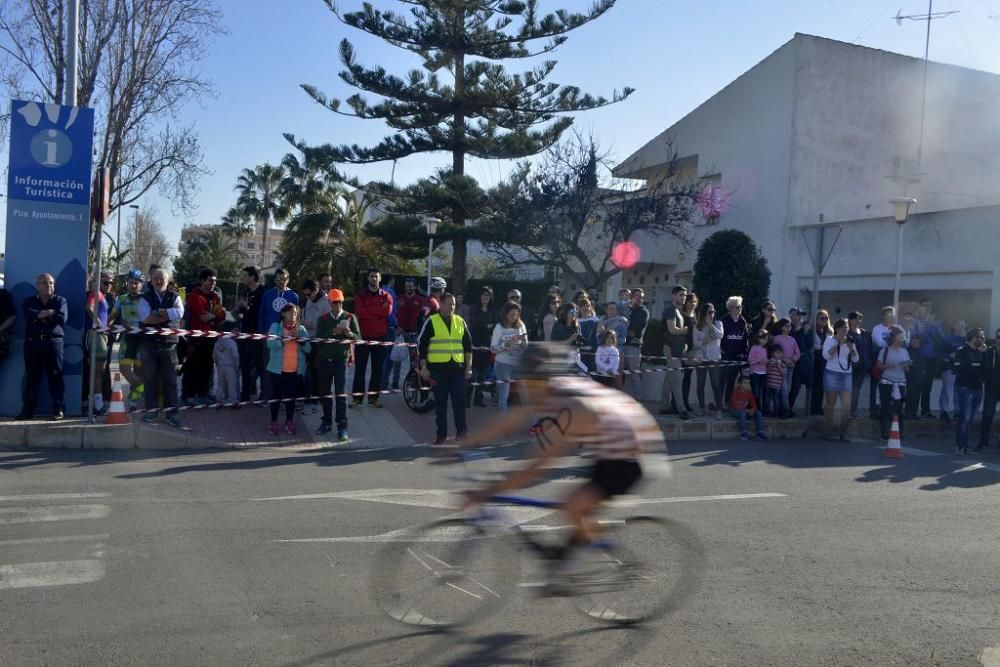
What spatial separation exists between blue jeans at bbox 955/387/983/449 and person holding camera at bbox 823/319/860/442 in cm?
156

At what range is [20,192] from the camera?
12.1 m

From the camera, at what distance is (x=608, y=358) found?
13398 millimetres

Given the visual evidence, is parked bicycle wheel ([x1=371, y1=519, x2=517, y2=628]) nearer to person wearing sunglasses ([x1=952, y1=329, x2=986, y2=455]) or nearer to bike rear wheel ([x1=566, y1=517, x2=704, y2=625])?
bike rear wheel ([x1=566, y1=517, x2=704, y2=625])

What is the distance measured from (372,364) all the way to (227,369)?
2204mm

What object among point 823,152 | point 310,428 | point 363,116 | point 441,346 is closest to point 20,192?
point 310,428

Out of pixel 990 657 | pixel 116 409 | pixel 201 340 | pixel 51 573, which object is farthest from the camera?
pixel 201 340

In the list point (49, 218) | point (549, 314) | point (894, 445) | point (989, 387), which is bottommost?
point (894, 445)

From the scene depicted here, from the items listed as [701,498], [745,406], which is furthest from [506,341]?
[701,498]

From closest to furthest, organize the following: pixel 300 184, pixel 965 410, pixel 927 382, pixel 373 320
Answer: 1. pixel 965 410
2. pixel 373 320
3. pixel 927 382
4. pixel 300 184

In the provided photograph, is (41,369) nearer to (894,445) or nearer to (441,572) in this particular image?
(441,572)

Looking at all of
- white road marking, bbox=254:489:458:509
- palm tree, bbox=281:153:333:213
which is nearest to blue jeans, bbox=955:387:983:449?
white road marking, bbox=254:489:458:509

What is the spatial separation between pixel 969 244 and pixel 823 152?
6862mm

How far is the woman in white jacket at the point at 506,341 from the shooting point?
503 inches

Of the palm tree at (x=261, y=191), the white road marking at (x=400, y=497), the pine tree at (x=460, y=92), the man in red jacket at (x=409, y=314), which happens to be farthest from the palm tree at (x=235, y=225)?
the white road marking at (x=400, y=497)
